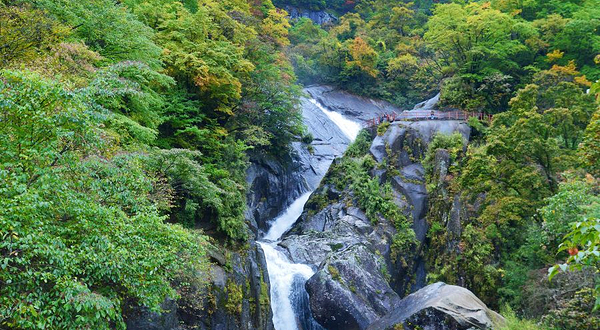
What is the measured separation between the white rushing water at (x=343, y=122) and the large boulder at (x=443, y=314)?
2200 centimetres

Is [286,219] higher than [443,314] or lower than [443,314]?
lower

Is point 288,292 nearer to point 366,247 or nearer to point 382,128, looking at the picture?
point 366,247

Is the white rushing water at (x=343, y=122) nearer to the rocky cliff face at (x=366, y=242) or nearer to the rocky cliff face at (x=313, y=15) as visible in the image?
the rocky cliff face at (x=366, y=242)

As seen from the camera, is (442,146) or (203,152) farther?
(442,146)

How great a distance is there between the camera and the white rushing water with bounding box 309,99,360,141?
35.5 meters

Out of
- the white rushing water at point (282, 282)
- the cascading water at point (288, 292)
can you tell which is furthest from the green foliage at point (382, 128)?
the white rushing water at point (282, 282)

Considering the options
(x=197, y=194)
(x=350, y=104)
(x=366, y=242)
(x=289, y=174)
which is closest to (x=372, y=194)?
(x=366, y=242)

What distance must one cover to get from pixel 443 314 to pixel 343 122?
25.9 metres

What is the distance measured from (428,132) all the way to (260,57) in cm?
1070

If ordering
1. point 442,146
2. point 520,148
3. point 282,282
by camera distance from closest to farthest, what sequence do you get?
1. point 520,148
2. point 282,282
3. point 442,146

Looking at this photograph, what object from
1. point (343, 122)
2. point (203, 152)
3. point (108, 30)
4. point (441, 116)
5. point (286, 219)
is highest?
point (108, 30)

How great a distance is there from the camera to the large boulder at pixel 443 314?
12.4 m

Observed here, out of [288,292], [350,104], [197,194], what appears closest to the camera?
[197,194]

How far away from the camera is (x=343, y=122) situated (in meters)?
37.0
